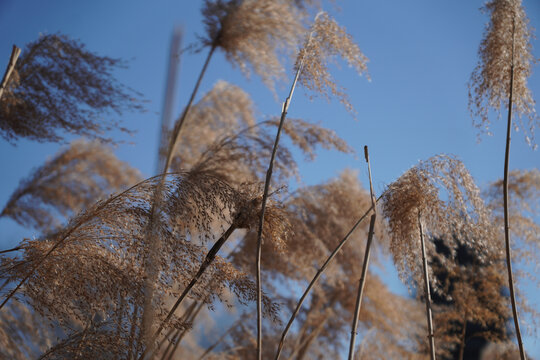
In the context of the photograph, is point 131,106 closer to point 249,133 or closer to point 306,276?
point 249,133

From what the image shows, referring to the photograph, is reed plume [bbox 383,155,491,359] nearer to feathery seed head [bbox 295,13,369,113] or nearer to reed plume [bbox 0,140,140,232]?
feathery seed head [bbox 295,13,369,113]

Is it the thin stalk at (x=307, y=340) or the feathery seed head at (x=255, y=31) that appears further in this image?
the thin stalk at (x=307, y=340)

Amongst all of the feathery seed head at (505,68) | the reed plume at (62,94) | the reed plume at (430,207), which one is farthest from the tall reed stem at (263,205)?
the reed plume at (62,94)

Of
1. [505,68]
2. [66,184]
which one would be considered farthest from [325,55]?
[66,184]

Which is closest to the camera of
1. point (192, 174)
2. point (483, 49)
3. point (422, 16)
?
point (192, 174)

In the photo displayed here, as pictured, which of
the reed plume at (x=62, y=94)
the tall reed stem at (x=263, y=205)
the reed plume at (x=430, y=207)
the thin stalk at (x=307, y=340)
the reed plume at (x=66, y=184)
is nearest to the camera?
the tall reed stem at (x=263, y=205)

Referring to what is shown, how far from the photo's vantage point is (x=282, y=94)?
2619 millimetres

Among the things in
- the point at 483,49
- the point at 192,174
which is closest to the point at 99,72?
the point at 192,174

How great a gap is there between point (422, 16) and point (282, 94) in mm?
1436

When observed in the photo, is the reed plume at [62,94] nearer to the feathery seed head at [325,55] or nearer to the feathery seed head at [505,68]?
the feathery seed head at [325,55]

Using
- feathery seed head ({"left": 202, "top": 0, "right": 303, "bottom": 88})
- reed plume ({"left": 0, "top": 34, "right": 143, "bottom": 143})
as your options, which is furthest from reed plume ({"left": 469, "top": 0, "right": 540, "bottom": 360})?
reed plume ({"left": 0, "top": 34, "right": 143, "bottom": 143})

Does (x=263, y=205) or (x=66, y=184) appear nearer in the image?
(x=263, y=205)

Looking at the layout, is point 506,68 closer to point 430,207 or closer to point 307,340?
point 430,207

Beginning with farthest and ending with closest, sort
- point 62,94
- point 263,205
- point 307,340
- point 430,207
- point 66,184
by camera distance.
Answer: point 66,184, point 307,340, point 62,94, point 430,207, point 263,205
